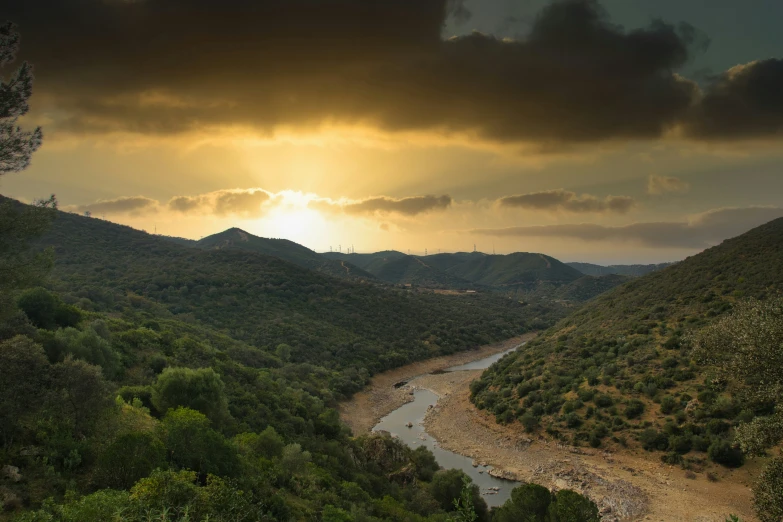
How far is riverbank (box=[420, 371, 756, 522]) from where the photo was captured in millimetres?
26266

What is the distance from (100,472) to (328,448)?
19.4 m

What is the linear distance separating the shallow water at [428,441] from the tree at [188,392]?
66.3 feet

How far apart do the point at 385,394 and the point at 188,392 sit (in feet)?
138

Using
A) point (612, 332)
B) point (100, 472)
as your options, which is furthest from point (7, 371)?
point (612, 332)

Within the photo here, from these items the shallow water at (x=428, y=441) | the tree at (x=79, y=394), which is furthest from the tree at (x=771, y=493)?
the tree at (x=79, y=394)

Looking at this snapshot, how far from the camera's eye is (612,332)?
49.8 meters

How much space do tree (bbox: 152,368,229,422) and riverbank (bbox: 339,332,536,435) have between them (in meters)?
25.9

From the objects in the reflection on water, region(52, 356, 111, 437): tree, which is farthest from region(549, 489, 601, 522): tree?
the reflection on water

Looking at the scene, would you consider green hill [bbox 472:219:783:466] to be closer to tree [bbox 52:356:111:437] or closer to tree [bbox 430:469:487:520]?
tree [bbox 430:469:487:520]

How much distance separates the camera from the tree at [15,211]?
12.8 metres

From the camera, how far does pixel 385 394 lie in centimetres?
6006

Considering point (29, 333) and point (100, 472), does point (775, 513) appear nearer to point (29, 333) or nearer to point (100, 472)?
point (100, 472)

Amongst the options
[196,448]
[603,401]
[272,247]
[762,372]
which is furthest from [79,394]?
[272,247]

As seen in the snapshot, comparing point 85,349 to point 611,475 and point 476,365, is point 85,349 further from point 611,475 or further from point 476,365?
point 476,365
